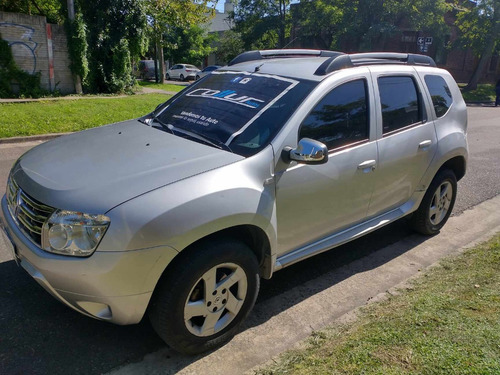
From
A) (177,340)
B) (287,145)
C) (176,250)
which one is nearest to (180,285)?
(176,250)

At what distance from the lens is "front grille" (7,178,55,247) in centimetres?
244

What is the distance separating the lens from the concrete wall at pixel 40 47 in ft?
46.8

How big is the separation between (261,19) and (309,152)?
34224 mm

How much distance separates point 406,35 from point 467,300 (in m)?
37.0

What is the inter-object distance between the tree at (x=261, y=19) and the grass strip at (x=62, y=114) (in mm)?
22380

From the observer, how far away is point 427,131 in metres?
4.16

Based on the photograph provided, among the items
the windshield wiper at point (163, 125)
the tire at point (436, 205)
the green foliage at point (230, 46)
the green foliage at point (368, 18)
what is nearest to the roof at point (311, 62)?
the windshield wiper at point (163, 125)

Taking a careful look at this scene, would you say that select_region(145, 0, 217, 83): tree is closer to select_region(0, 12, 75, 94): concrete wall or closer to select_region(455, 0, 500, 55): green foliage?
select_region(0, 12, 75, 94): concrete wall

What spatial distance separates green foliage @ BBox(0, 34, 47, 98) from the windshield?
13.0 m

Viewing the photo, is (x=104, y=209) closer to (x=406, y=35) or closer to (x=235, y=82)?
(x=235, y=82)

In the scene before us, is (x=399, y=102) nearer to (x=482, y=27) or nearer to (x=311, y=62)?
(x=311, y=62)

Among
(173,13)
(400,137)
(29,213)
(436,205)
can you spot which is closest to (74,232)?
(29,213)

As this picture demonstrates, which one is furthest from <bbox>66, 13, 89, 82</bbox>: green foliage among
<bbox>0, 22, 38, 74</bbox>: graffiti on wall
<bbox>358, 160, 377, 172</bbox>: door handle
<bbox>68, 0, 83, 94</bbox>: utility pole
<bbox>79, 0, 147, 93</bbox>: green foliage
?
<bbox>358, 160, 377, 172</bbox>: door handle

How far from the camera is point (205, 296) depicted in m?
2.62
